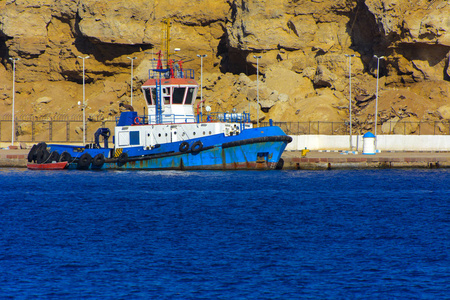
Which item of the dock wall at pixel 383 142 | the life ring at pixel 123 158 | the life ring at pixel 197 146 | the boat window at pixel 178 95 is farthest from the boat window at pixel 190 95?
the dock wall at pixel 383 142

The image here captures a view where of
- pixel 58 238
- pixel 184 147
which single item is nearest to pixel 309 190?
pixel 184 147

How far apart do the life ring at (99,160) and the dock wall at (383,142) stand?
17108 millimetres

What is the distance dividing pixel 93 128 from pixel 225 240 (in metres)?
48.5

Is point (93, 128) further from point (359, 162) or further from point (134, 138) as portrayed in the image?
point (359, 162)

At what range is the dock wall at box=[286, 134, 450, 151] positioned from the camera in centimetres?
5175

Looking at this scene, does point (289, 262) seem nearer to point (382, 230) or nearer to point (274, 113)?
point (382, 230)

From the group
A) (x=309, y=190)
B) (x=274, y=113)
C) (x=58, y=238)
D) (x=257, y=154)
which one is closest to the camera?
(x=58, y=238)

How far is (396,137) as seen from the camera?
52219 mm

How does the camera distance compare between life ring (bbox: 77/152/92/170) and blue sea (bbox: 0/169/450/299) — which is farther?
life ring (bbox: 77/152/92/170)

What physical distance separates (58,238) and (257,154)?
18.7 m

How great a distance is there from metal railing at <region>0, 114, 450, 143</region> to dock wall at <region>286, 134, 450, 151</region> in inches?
229

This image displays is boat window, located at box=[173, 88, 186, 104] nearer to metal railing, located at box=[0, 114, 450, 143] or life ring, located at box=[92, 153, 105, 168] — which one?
life ring, located at box=[92, 153, 105, 168]

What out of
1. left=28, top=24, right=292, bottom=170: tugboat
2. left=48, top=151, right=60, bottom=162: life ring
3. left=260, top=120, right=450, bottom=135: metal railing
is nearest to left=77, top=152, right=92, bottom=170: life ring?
left=28, top=24, right=292, bottom=170: tugboat

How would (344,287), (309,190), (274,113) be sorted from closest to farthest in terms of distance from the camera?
(344,287)
(309,190)
(274,113)
